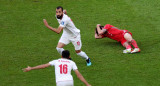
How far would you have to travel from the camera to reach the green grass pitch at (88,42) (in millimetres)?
13680

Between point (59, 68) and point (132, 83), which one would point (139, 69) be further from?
point (59, 68)

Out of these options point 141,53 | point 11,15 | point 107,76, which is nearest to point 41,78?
point 107,76

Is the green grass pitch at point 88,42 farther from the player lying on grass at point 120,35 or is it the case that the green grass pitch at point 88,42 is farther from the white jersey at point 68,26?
the white jersey at point 68,26

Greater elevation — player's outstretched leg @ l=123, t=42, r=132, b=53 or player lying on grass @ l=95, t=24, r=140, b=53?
player lying on grass @ l=95, t=24, r=140, b=53

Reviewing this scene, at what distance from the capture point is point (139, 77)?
1358cm

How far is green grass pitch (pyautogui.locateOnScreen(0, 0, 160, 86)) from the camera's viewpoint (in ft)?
44.9

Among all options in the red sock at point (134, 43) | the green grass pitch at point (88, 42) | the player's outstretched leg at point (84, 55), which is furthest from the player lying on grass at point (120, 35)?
the player's outstretched leg at point (84, 55)

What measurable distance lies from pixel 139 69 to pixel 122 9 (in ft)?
22.3

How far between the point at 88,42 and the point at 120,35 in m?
1.49

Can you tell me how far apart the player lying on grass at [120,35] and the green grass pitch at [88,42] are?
12.1 inches

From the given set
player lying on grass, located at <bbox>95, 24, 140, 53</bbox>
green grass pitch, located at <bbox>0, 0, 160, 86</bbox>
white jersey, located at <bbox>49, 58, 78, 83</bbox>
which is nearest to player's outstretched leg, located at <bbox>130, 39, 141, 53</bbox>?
player lying on grass, located at <bbox>95, 24, 140, 53</bbox>

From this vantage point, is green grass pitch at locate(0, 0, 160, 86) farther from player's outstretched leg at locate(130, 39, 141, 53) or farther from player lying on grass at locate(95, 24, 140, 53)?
player lying on grass at locate(95, 24, 140, 53)

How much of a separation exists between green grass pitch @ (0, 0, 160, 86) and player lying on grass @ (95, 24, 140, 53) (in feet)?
1.00

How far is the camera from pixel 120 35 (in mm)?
16266
